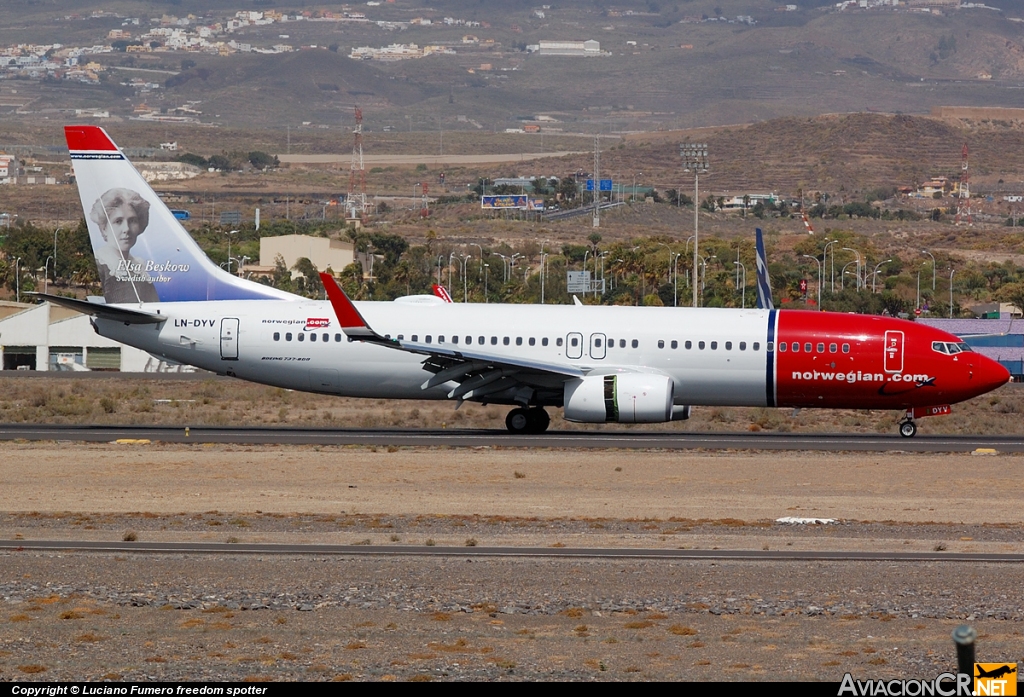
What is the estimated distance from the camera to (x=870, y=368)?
37.9m

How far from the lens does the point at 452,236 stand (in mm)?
172875

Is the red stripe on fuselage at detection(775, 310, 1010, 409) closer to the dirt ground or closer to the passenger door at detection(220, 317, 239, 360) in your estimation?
the dirt ground

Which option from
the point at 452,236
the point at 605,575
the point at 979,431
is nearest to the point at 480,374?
the point at 979,431

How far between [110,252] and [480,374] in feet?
34.8

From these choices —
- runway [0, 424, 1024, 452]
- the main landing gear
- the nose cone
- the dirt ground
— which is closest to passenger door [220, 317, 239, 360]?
runway [0, 424, 1024, 452]

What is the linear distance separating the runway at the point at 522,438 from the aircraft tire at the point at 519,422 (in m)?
0.43

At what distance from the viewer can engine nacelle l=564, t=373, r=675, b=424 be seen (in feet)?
122

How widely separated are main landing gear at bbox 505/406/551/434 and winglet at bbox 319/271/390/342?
177 inches

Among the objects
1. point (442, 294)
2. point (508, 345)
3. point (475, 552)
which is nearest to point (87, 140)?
point (442, 294)

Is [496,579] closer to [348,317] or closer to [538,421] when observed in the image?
[348,317]

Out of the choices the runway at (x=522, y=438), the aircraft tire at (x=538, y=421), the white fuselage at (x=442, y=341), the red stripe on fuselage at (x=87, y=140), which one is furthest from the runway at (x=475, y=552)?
the red stripe on fuselage at (x=87, y=140)

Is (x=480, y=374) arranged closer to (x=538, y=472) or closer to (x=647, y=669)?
(x=538, y=472)

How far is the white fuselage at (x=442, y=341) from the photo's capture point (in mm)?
38344

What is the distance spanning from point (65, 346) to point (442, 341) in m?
46.4
